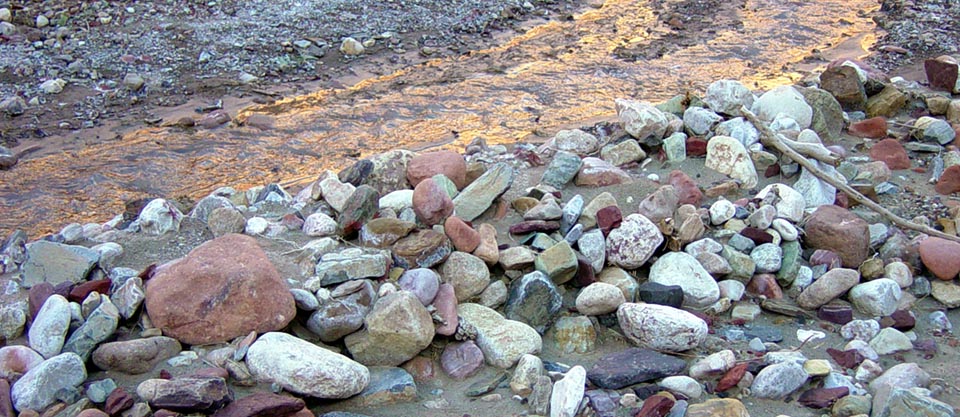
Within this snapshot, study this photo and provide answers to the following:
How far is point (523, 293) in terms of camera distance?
3.41 meters

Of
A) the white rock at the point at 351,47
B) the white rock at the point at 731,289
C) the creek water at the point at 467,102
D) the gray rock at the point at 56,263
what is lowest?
the creek water at the point at 467,102

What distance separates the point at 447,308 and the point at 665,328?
0.85 metres

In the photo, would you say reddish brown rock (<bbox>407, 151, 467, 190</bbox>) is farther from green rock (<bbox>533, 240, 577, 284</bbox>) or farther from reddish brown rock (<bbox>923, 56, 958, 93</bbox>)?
reddish brown rock (<bbox>923, 56, 958, 93</bbox>)

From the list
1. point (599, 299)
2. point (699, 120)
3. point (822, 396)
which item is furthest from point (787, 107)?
point (822, 396)

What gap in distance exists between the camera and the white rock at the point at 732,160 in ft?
14.6

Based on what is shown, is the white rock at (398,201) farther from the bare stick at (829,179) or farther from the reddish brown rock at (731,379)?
the bare stick at (829,179)

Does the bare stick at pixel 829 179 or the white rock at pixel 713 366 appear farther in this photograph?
the bare stick at pixel 829 179

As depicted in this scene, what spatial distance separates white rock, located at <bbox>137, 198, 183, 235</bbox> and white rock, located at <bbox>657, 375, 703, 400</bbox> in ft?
7.51

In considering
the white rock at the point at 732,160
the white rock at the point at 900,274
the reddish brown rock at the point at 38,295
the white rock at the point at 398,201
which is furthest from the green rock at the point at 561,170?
the reddish brown rock at the point at 38,295

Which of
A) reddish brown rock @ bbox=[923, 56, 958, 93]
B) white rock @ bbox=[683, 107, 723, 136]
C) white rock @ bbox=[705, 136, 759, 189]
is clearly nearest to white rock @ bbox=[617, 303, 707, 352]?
white rock @ bbox=[705, 136, 759, 189]

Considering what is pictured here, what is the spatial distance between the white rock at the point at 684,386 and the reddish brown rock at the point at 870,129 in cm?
298

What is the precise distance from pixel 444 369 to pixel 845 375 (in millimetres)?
1541

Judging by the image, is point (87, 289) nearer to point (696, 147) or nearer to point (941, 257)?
point (696, 147)

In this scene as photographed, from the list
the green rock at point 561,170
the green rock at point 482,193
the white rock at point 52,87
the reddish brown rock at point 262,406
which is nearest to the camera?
the reddish brown rock at point 262,406
